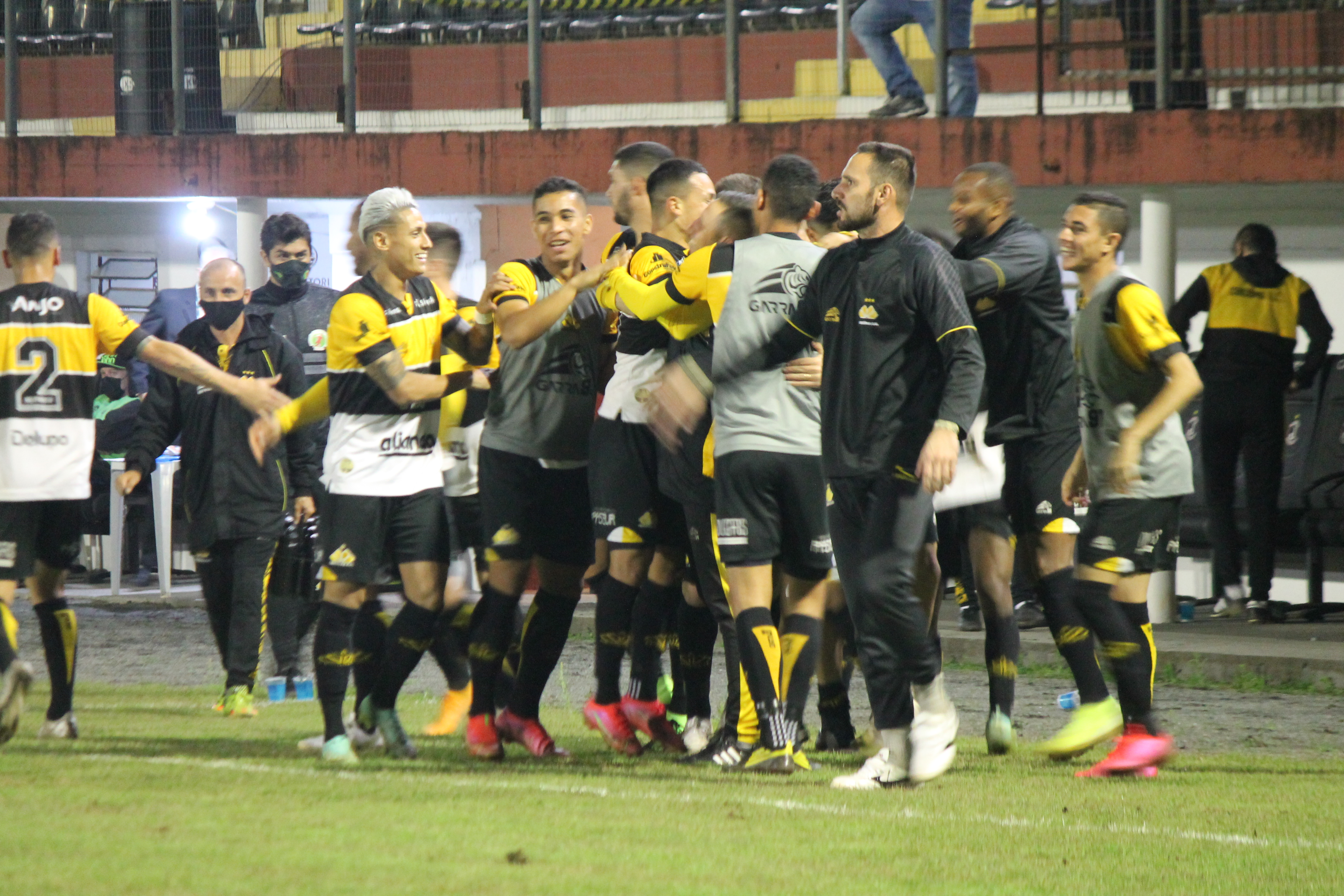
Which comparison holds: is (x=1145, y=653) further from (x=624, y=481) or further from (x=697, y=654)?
(x=624, y=481)

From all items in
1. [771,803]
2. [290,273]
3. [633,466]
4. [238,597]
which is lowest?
[771,803]

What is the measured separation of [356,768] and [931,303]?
2.54m

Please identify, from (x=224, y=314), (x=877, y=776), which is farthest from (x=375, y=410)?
(x=224, y=314)

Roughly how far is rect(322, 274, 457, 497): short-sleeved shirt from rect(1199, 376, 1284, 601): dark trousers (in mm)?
6253

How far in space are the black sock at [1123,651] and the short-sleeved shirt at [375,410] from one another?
94.9 inches

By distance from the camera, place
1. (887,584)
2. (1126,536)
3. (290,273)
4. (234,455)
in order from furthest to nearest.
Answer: (290,273) → (234,455) → (1126,536) → (887,584)

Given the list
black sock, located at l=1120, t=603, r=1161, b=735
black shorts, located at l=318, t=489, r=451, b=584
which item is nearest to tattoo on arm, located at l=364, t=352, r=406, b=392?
black shorts, located at l=318, t=489, r=451, b=584

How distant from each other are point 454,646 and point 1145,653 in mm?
2900

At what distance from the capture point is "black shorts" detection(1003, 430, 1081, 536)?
707cm

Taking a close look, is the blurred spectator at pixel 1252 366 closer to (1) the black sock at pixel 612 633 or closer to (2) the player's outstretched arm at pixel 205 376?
(1) the black sock at pixel 612 633

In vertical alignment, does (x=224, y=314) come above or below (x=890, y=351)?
above

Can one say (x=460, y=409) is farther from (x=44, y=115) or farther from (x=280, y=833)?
(x=44, y=115)

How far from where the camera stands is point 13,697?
6703 mm

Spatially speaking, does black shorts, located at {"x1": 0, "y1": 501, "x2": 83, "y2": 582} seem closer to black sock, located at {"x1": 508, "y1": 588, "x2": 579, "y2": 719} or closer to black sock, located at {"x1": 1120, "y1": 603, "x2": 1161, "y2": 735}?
black sock, located at {"x1": 508, "y1": 588, "x2": 579, "y2": 719}
